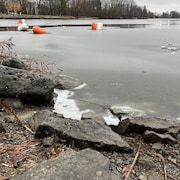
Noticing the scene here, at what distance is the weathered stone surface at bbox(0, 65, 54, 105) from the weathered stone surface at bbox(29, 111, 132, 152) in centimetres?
150

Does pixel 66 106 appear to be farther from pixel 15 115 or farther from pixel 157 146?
pixel 157 146

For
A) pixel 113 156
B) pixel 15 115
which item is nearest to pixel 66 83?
pixel 15 115

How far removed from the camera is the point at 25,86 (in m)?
4.36

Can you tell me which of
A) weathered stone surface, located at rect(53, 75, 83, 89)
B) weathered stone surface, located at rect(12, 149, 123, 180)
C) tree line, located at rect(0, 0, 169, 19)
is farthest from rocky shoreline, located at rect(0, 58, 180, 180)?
tree line, located at rect(0, 0, 169, 19)

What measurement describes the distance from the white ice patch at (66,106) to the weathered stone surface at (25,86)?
26cm

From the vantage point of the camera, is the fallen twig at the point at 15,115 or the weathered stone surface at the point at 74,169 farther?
the fallen twig at the point at 15,115

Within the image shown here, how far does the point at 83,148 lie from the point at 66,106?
1.95 m

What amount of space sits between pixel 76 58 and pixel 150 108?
5.08 m

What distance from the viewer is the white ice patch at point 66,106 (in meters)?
4.19

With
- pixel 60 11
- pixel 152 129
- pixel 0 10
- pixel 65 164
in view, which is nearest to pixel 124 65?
pixel 152 129

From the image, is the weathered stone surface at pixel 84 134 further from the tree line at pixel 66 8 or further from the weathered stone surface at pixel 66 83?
Result: the tree line at pixel 66 8

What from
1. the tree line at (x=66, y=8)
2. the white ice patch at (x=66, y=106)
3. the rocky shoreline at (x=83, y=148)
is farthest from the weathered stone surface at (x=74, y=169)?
the tree line at (x=66, y=8)

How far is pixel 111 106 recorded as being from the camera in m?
4.51

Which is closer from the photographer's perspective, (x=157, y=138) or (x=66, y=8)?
(x=157, y=138)
